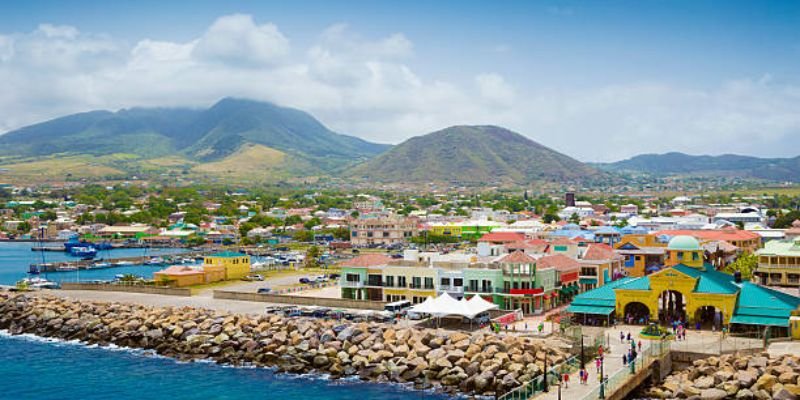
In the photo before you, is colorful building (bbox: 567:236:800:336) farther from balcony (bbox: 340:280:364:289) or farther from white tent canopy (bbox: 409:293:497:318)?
balcony (bbox: 340:280:364:289)

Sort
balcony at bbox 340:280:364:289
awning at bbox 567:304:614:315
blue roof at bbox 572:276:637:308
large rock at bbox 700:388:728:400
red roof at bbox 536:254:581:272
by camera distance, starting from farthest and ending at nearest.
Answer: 1. balcony at bbox 340:280:364:289
2. red roof at bbox 536:254:581:272
3. blue roof at bbox 572:276:637:308
4. awning at bbox 567:304:614:315
5. large rock at bbox 700:388:728:400

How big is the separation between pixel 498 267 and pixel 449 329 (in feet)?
34.7

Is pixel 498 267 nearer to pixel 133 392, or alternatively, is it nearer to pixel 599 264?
pixel 599 264

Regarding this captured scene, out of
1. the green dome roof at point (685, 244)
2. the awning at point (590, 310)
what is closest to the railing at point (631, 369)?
the awning at point (590, 310)

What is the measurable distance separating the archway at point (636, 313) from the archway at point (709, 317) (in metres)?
3.16

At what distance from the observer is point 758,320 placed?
1831 inches

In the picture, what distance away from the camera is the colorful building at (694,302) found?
47.2m

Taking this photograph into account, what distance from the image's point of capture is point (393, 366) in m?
44.9

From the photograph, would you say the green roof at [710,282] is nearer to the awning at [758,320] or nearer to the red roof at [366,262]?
the awning at [758,320]

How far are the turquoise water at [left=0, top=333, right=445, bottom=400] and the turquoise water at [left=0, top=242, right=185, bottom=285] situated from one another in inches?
1957

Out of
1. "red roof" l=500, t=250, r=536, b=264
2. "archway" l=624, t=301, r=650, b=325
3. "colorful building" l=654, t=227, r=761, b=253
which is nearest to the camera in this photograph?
"archway" l=624, t=301, r=650, b=325

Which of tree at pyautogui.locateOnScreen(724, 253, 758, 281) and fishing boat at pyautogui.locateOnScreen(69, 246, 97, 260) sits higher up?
tree at pyautogui.locateOnScreen(724, 253, 758, 281)

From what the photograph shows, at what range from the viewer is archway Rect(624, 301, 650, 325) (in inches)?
2042

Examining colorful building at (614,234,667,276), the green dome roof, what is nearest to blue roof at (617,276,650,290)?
the green dome roof
